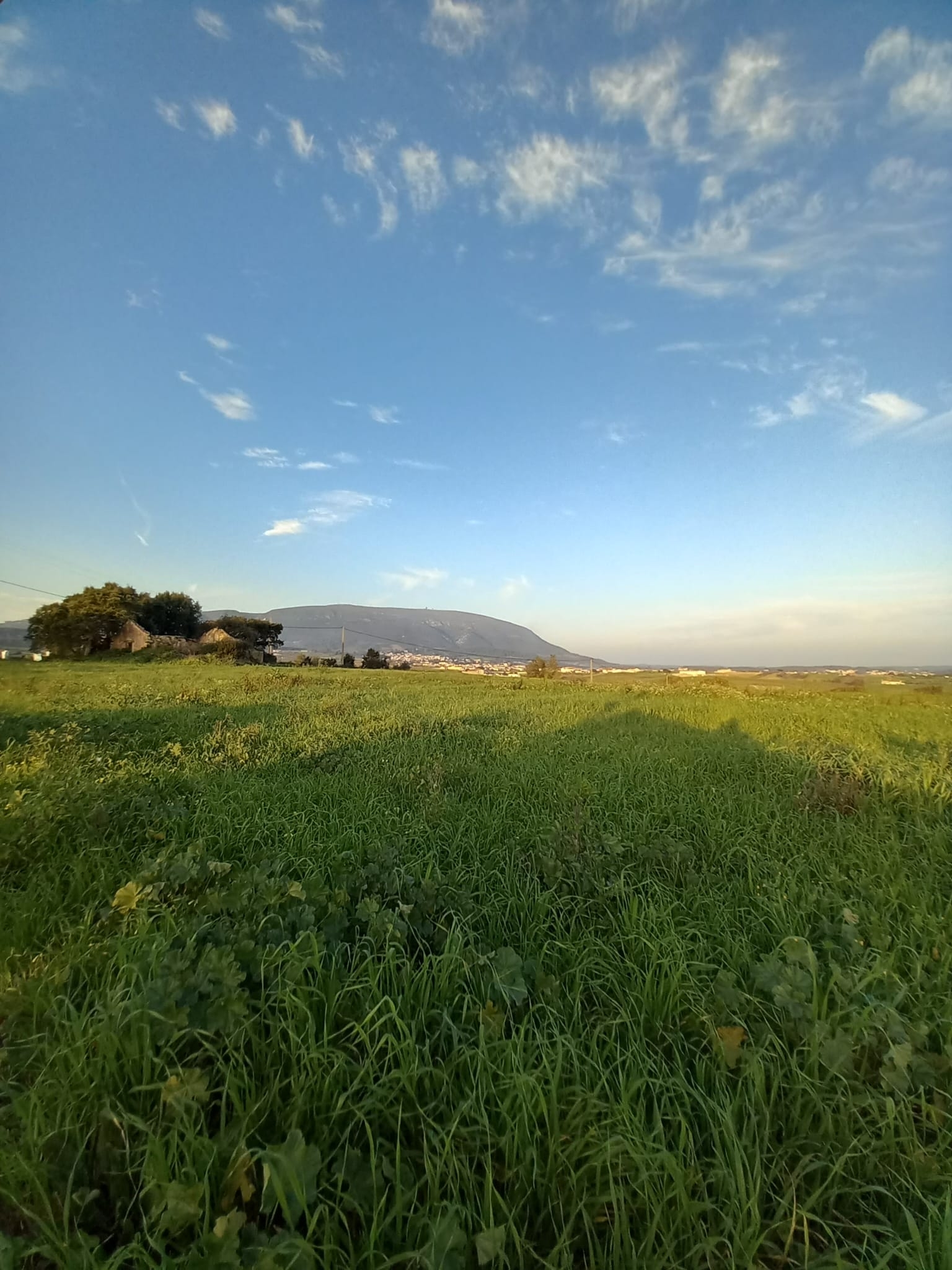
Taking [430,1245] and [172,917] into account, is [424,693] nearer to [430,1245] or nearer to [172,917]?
[172,917]

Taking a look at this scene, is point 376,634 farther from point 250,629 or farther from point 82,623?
point 82,623

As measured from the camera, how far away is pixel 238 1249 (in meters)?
1.14

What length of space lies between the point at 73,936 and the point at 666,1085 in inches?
99.4

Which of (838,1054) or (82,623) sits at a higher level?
(82,623)

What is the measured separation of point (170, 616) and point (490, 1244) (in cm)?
3108

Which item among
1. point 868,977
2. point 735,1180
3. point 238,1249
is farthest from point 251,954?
point 868,977

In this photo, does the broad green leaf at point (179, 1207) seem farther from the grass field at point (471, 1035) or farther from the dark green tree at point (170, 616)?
the dark green tree at point (170, 616)

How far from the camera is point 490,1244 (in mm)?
1153

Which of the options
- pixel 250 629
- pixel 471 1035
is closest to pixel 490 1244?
pixel 471 1035

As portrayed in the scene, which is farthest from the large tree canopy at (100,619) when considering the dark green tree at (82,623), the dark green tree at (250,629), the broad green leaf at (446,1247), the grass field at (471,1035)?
the broad green leaf at (446,1247)

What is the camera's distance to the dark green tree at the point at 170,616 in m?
25.8

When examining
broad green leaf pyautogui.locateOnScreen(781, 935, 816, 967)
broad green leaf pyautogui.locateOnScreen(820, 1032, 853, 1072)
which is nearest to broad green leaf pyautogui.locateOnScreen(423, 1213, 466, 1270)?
broad green leaf pyautogui.locateOnScreen(820, 1032, 853, 1072)

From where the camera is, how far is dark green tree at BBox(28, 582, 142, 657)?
1595 cm

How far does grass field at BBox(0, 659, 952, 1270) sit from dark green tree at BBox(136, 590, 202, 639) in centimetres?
2418
